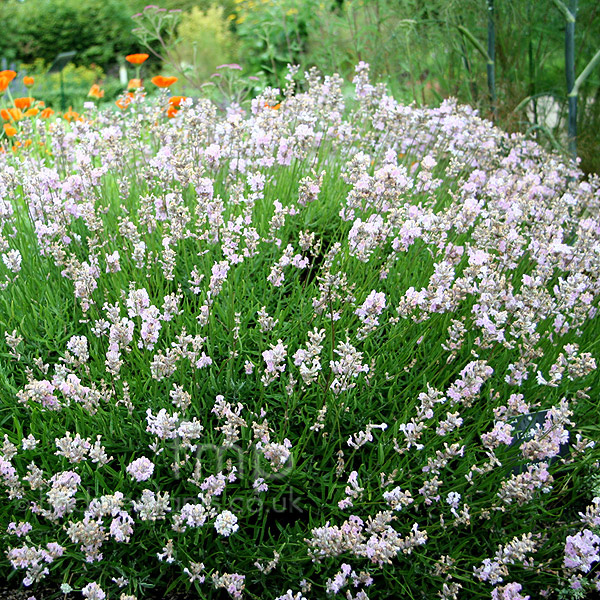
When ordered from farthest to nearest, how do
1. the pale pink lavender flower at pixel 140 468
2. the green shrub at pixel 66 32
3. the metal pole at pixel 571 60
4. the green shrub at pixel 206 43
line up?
the green shrub at pixel 66 32, the green shrub at pixel 206 43, the metal pole at pixel 571 60, the pale pink lavender flower at pixel 140 468

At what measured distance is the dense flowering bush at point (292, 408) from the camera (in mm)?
1899

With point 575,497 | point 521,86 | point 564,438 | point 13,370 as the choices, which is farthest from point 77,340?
point 521,86

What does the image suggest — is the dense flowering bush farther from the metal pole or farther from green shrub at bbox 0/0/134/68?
green shrub at bbox 0/0/134/68

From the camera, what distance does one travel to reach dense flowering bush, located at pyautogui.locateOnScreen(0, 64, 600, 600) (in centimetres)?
190

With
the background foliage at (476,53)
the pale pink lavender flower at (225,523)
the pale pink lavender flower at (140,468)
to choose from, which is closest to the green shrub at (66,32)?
the background foliage at (476,53)

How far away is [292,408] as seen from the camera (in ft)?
7.02

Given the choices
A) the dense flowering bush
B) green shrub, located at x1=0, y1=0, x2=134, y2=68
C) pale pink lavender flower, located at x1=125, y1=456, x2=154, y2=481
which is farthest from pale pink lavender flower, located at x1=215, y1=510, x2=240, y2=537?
green shrub, located at x1=0, y1=0, x2=134, y2=68

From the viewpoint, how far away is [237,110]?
4.30 m

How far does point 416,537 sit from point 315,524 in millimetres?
391

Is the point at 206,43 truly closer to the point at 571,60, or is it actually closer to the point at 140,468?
the point at 571,60

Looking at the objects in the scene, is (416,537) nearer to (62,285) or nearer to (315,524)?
(315,524)

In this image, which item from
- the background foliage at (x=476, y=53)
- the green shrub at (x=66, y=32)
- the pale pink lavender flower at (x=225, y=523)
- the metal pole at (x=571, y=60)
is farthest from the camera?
the green shrub at (x=66, y=32)

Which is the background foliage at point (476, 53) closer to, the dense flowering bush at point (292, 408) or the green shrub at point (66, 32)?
the dense flowering bush at point (292, 408)

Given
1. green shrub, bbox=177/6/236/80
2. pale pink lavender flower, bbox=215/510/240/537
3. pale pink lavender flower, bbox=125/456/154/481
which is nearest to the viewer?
pale pink lavender flower, bbox=215/510/240/537
